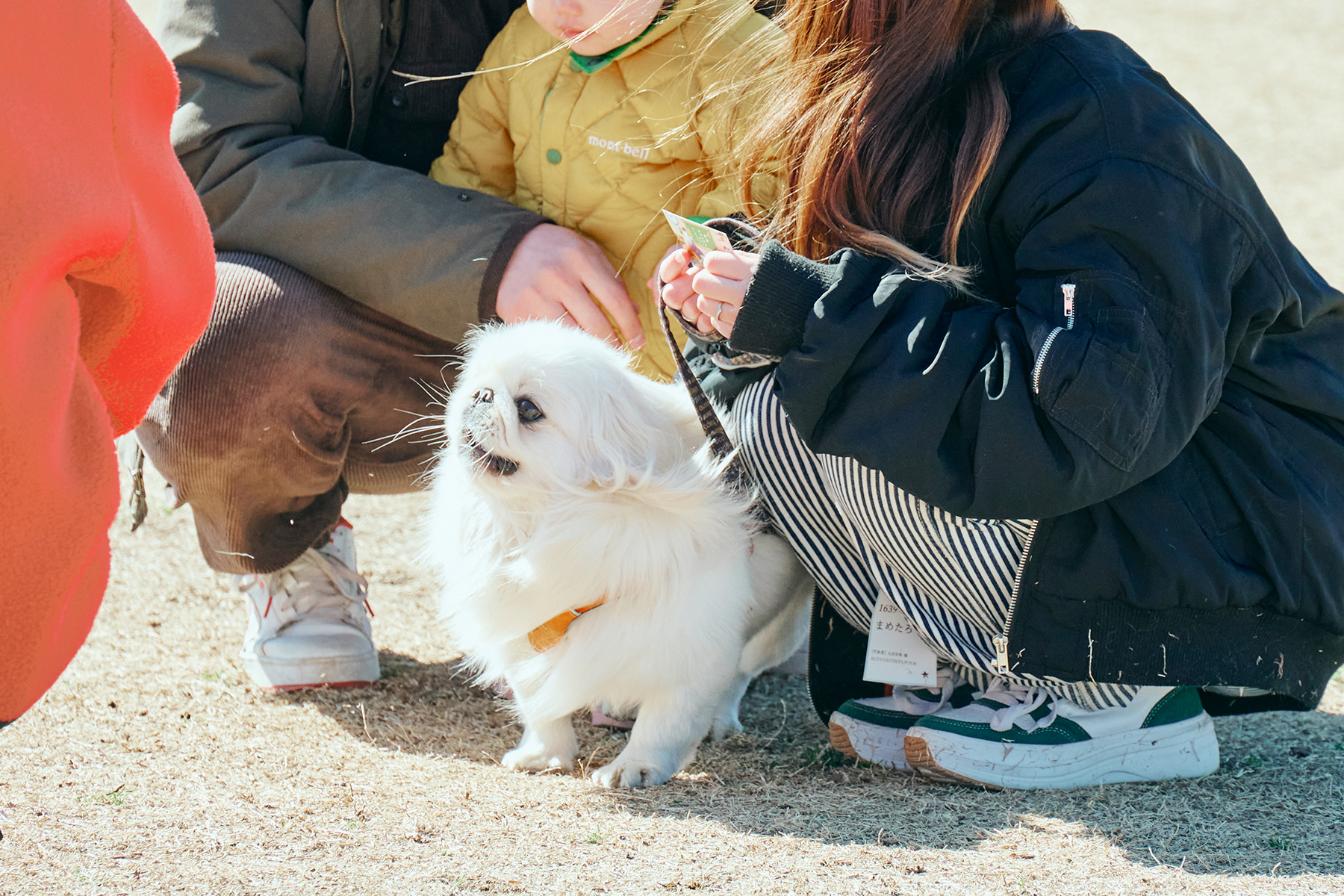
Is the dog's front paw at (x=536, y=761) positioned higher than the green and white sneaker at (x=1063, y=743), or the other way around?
the green and white sneaker at (x=1063, y=743)

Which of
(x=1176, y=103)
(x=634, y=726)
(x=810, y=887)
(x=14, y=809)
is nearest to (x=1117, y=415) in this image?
(x=1176, y=103)

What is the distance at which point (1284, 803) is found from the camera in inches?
67.2

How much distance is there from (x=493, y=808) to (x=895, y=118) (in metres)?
1.10

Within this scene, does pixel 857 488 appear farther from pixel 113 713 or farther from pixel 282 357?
pixel 113 713

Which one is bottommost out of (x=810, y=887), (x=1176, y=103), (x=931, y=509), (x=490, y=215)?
(x=810, y=887)

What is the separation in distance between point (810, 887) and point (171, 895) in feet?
2.32

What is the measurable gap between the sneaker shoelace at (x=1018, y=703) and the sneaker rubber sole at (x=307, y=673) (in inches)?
43.8

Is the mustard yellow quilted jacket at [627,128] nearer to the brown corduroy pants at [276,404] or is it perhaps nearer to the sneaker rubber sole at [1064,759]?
the brown corduroy pants at [276,404]

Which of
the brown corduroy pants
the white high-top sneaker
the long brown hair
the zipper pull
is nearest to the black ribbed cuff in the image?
the long brown hair

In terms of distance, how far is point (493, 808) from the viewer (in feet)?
5.32

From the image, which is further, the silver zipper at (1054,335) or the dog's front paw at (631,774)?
the dog's front paw at (631,774)

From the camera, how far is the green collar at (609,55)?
212cm

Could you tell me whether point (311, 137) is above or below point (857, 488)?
below

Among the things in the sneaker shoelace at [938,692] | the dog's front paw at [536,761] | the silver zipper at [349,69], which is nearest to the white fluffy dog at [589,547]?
the dog's front paw at [536,761]
